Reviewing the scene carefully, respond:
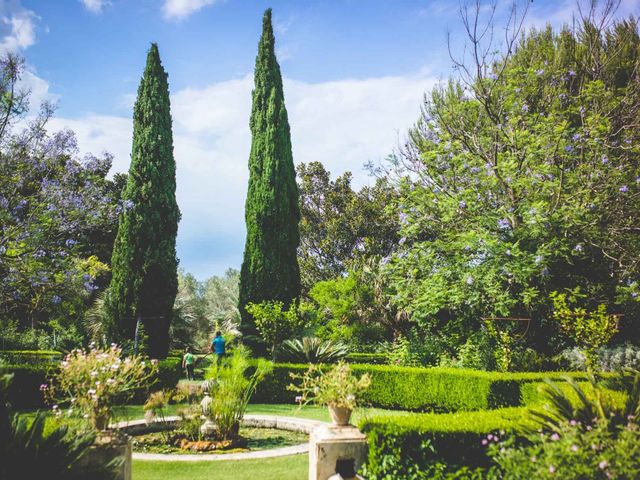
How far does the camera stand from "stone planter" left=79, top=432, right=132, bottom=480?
14.0 ft

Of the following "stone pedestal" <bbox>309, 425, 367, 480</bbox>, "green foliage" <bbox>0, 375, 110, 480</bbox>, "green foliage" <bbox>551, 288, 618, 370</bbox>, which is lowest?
"stone pedestal" <bbox>309, 425, 367, 480</bbox>

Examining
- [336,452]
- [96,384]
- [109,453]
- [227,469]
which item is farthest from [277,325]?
[109,453]

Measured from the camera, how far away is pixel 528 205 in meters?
10.9

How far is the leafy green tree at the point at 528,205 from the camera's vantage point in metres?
10.8

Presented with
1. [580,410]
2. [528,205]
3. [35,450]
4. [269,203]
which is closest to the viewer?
[35,450]

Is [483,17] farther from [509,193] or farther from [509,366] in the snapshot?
[509,366]

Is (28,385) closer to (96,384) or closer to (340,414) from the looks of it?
(96,384)

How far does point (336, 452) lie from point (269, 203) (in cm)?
1185

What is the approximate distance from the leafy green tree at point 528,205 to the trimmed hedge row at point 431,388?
1.88 m

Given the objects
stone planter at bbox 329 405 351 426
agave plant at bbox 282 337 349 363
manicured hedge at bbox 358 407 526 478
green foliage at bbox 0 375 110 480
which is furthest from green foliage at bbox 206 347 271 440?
agave plant at bbox 282 337 349 363

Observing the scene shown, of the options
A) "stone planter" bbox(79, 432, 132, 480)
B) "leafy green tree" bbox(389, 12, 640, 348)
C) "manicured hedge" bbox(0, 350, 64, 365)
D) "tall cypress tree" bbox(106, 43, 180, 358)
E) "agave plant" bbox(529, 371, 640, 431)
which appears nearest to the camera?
"agave plant" bbox(529, 371, 640, 431)

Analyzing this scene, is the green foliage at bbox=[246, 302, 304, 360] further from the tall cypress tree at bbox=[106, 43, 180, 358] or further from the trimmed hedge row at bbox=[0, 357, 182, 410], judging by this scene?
the trimmed hedge row at bbox=[0, 357, 182, 410]

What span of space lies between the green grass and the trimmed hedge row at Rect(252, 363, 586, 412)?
10.5 ft

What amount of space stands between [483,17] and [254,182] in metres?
8.65
